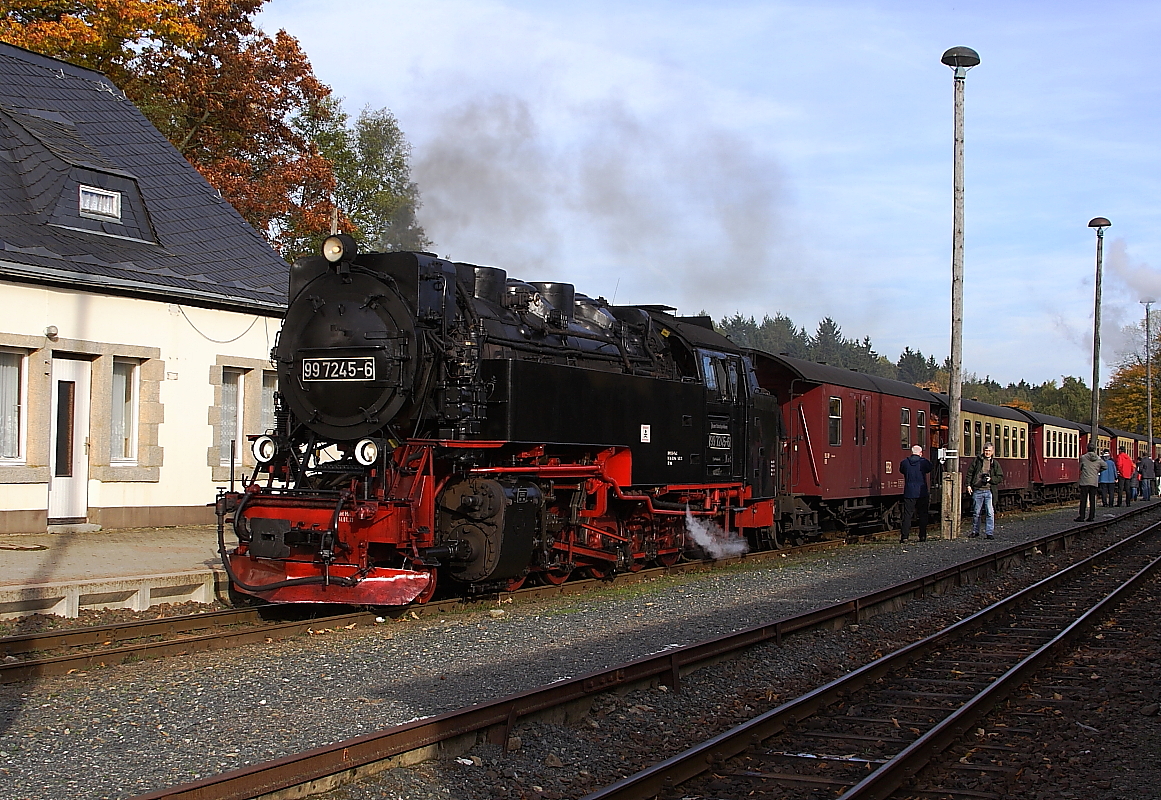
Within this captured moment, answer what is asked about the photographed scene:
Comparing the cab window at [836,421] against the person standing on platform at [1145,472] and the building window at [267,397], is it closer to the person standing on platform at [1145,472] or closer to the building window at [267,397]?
the building window at [267,397]

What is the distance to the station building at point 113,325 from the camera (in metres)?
13.5

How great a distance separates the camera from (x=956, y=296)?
1981cm

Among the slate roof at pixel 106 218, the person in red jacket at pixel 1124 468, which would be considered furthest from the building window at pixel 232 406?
the person in red jacket at pixel 1124 468

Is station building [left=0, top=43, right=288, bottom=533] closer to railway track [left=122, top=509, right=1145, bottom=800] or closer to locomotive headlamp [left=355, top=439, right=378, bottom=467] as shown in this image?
locomotive headlamp [left=355, top=439, right=378, bottom=467]

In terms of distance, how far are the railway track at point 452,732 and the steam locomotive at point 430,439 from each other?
7.84ft

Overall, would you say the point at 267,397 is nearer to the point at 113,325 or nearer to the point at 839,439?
the point at 113,325

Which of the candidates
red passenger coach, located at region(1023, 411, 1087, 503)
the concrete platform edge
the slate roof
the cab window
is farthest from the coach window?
red passenger coach, located at region(1023, 411, 1087, 503)

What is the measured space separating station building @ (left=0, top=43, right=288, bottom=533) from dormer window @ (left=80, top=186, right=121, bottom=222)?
0.07 feet

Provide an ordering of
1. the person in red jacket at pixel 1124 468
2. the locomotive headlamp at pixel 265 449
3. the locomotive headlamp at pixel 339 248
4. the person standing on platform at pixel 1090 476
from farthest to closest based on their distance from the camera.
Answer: the person in red jacket at pixel 1124 468 < the person standing on platform at pixel 1090 476 < the locomotive headlamp at pixel 265 449 < the locomotive headlamp at pixel 339 248

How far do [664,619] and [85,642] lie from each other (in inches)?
179

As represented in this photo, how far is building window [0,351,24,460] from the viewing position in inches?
528

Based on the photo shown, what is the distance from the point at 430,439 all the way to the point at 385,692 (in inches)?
118

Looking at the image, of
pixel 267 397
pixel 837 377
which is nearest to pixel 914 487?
pixel 837 377

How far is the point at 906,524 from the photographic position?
60.2 ft
